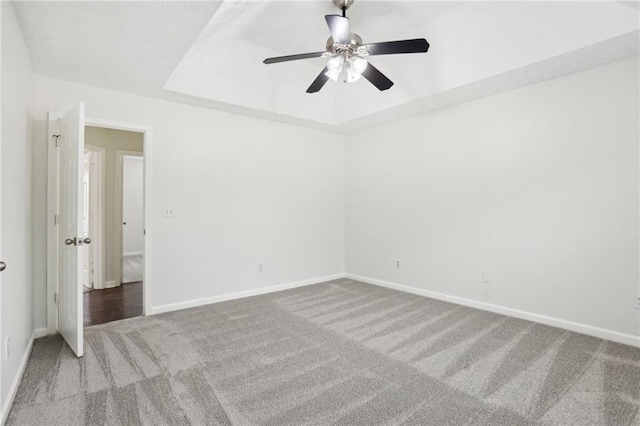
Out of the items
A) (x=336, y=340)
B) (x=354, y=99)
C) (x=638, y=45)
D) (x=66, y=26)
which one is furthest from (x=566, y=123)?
(x=66, y=26)

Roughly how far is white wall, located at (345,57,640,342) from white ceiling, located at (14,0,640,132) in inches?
10.8

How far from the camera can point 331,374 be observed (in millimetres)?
2217

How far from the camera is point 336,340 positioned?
2.77 meters

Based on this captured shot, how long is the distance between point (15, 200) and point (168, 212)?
1538 millimetres

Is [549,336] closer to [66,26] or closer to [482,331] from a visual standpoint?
[482,331]

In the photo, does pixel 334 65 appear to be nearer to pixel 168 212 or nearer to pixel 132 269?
pixel 168 212

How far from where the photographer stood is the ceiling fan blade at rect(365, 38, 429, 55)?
222cm

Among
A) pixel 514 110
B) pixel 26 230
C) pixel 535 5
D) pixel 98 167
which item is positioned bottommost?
pixel 26 230

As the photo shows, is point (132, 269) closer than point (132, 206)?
Yes

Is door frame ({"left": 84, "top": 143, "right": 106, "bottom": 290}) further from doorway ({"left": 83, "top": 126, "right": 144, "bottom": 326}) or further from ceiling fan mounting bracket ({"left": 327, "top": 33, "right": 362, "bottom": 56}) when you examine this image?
ceiling fan mounting bracket ({"left": 327, "top": 33, "right": 362, "bottom": 56})

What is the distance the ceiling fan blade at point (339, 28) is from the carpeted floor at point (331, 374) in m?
2.39

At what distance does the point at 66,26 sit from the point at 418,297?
4.23 metres

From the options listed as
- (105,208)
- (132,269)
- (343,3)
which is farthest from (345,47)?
(132,269)

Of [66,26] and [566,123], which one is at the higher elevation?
[66,26]
